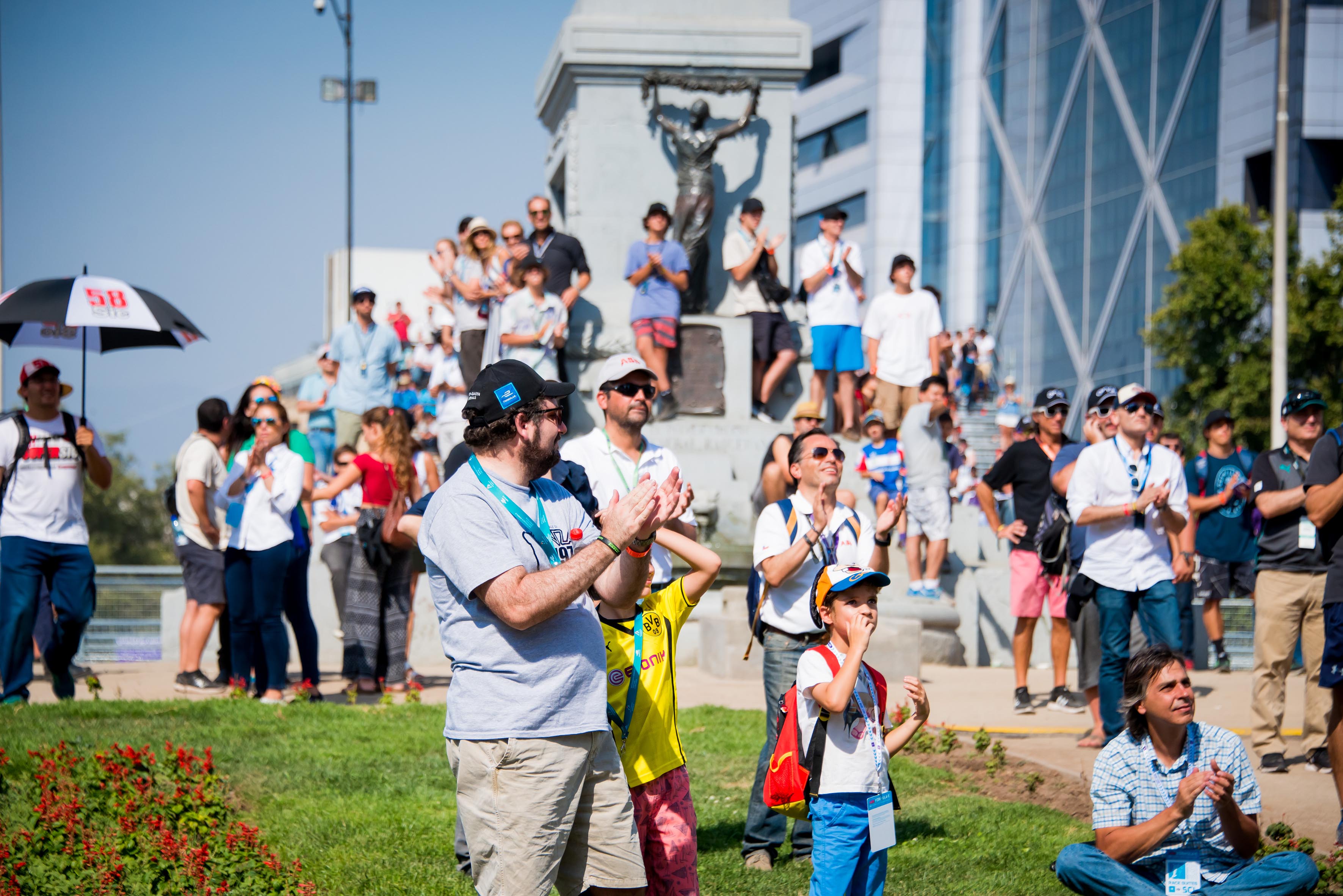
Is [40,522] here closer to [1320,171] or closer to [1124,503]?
[1124,503]

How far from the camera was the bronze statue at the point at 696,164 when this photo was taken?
1530 cm

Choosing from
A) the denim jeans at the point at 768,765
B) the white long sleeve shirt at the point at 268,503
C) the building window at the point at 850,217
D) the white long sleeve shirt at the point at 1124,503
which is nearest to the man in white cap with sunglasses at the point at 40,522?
the white long sleeve shirt at the point at 268,503

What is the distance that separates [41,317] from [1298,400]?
8.26 metres

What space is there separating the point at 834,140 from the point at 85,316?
6584 cm

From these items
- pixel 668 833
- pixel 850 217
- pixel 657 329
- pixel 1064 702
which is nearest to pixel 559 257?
pixel 657 329

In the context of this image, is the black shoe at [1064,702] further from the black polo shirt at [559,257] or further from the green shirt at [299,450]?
the black polo shirt at [559,257]

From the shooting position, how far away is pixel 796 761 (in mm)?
4805

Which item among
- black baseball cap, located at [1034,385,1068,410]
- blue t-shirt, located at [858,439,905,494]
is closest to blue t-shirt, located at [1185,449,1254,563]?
black baseball cap, located at [1034,385,1068,410]

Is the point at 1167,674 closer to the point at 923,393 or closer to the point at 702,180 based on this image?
the point at 923,393

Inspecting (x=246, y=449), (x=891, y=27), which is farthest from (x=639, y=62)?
(x=891, y=27)

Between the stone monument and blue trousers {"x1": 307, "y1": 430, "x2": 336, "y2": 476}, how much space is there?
3.66 m

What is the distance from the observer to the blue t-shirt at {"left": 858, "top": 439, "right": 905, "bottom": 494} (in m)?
13.2

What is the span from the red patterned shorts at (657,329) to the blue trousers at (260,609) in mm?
5712

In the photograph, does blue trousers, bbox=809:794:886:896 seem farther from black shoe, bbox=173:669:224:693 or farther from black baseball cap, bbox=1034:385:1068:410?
black shoe, bbox=173:669:224:693
